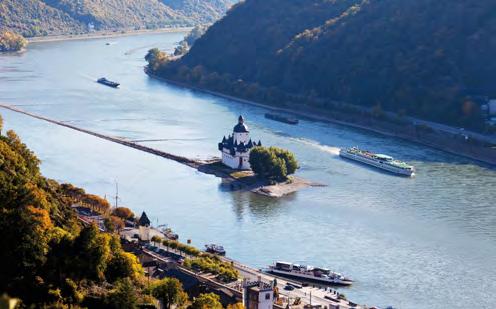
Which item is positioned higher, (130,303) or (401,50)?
(401,50)

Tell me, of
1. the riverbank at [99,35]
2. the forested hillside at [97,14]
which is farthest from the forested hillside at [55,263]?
the forested hillside at [97,14]

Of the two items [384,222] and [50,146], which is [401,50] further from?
[384,222]

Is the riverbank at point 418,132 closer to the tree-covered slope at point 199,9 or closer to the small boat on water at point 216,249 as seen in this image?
the small boat on water at point 216,249

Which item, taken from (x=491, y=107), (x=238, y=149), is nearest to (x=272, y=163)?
(x=238, y=149)

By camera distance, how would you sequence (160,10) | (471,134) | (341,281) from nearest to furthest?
(341,281)
(471,134)
(160,10)

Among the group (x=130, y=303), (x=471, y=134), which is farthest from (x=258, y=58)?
(x=130, y=303)

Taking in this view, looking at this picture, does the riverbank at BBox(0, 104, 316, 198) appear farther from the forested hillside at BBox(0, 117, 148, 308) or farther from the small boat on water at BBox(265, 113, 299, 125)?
the forested hillside at BBox(0, 117, 148, 308)

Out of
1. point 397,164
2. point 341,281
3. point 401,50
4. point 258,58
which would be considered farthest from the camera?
point 258,58

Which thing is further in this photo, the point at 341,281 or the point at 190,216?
the point at 190,216
